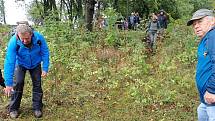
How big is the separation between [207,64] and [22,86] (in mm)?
3603

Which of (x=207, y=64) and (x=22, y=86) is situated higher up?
(x=207, y=64)

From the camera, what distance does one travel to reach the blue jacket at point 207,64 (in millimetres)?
3511

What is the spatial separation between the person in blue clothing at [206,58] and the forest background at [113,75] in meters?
2.97

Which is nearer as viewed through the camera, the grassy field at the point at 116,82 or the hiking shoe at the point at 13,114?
the hiking shoe at the point at 13,114

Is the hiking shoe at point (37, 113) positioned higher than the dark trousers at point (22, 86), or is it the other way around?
the dark trousers at point (22, 86)

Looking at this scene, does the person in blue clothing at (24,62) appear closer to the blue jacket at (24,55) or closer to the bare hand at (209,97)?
the blue jacket at (24,55)

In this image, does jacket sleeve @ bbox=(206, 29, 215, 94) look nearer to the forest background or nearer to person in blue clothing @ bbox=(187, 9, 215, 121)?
person in blue clothing @ bbox=(187, 9, 215, 121)

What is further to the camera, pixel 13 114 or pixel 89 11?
pixel 89 11

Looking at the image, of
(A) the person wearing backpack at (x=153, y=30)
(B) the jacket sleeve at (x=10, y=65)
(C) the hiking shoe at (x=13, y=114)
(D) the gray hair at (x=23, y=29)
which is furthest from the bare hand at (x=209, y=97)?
(A) the person wearing backpack at (x=153, y=30)

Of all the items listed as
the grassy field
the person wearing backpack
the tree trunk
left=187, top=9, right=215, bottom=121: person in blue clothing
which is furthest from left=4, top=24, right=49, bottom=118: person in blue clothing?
the tree trunk

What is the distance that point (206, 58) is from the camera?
3.61m

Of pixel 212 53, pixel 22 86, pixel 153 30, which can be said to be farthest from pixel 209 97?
pixel 153 30

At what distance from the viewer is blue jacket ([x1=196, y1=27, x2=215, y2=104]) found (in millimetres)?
3511

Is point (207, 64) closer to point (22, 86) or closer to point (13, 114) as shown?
point (22, 86)
